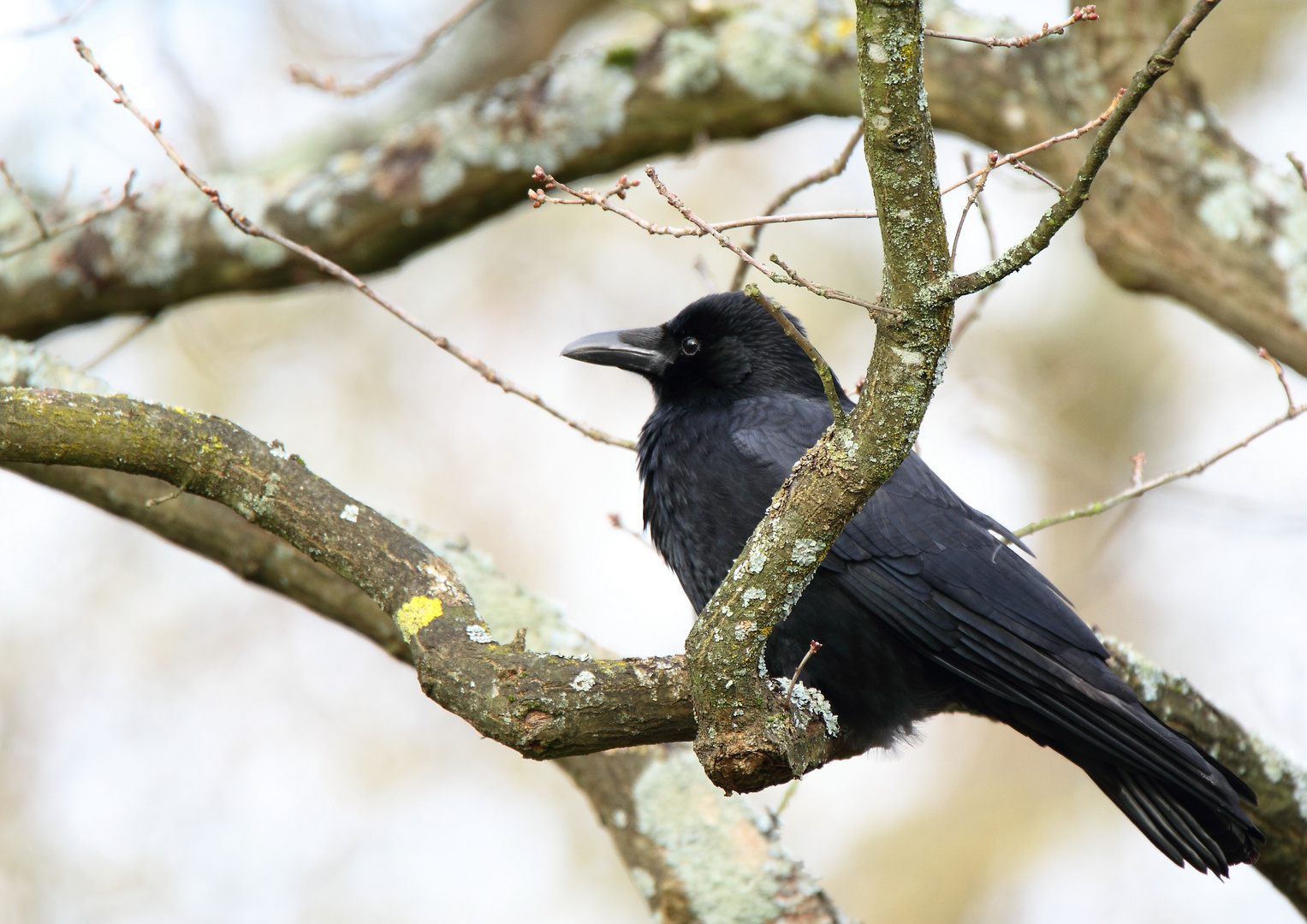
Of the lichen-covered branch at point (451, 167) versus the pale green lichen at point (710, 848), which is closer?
the pale green lichen at point (710, 848)

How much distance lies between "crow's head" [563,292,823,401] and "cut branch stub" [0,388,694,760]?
5.13 feet

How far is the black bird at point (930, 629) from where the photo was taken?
3.01 m

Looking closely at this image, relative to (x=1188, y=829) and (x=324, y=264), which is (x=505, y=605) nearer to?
(x=324, y=264)

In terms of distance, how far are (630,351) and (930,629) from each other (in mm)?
1495

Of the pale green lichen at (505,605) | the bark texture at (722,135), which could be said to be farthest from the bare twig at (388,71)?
the pale green lichen at (505,605)

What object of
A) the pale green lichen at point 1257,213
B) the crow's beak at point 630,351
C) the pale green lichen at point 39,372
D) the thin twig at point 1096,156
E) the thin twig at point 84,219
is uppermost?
the thin twig at point 84,219

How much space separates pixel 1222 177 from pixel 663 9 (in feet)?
7.65

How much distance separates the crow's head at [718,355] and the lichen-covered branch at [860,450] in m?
1.53

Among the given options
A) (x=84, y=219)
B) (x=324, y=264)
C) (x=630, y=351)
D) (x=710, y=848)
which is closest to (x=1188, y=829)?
(x=710, y=848)

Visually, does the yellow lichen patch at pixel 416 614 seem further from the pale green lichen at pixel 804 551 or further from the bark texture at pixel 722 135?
the bark texture at pixel 722 135

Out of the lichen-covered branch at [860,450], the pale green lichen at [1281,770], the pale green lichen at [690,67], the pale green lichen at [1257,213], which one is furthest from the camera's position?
the pale green lichen at [690,67]

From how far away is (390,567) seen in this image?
8.30 ft

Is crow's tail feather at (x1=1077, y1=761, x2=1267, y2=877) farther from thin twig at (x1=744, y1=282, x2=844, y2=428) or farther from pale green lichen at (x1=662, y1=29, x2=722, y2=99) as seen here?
pale green lichen at (x1=662, y1=29, x2=722, y2=99)

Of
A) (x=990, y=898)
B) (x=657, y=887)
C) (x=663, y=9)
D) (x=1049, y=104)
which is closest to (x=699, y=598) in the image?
(x=657, y=887)
